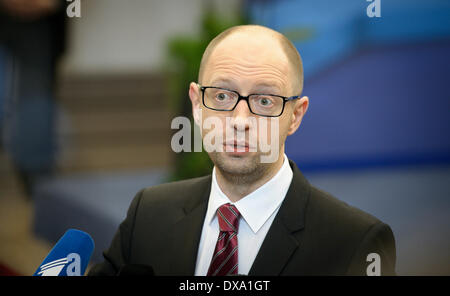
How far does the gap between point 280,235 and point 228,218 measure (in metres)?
0.13

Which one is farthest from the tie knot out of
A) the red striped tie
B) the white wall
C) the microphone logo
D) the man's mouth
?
the white wall

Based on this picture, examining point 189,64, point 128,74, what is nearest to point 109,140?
point 128,74

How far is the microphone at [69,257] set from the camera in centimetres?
125

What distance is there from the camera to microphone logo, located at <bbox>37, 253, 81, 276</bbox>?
48.9 inches

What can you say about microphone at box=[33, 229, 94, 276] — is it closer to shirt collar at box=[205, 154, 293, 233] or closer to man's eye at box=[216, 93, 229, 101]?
shirt collar at box=[205, 154, 293, 233]

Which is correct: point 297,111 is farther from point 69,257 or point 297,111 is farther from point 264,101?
point 69,257

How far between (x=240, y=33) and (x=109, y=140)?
6.24ft

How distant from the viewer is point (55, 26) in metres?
1.86

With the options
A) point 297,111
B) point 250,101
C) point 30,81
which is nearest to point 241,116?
point 250,101

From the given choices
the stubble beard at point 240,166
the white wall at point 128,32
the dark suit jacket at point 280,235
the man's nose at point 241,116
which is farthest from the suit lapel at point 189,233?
the white wall at point 128,32

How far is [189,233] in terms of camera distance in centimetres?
129

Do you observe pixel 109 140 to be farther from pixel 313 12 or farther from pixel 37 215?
pixel 313 12

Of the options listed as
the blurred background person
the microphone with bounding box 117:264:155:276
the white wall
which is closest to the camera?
the microphone with bounding box 117:264:155:276

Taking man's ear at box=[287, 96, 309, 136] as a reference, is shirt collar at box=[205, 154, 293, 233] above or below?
below
